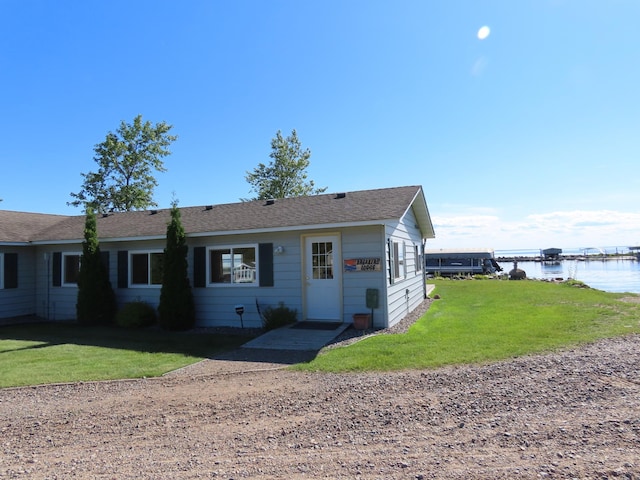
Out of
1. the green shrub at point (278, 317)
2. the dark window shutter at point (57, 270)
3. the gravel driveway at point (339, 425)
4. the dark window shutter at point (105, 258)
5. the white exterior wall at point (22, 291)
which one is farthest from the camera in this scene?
the dark window shutter at point (57, 270)

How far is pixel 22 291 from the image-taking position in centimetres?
1346

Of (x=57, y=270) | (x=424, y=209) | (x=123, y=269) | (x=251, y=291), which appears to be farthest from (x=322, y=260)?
(x=57, y=270)

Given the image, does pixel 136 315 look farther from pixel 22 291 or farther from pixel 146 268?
pixel 22 291

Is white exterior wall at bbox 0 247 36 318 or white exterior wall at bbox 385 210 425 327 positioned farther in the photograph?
white exterior wall at bbox 0 247 36 318

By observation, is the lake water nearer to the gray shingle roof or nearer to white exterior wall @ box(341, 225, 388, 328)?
the gray shingle roof

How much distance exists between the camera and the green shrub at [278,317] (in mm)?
10078

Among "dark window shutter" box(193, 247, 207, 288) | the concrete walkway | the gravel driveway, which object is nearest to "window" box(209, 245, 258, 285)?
"dark window shutter" box(193, 247, 207, 288)

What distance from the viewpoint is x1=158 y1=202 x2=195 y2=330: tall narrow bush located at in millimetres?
10672

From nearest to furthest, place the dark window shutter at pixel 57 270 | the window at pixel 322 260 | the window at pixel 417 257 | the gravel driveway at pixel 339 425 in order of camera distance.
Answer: the gravel driveway at pixel 339 425
the window at pixel 322 260
the dark window shutter at pixel 57 270
the window at pixel 417 257

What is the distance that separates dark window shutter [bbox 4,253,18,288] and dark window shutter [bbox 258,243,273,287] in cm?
875

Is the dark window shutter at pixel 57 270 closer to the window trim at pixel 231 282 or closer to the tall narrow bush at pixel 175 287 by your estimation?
the tall narrow bush at pixel 175 287

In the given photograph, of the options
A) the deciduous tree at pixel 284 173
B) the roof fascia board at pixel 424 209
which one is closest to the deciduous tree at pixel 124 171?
the deciduous tree at pixel 284 173

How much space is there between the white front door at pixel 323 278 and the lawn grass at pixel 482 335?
1.91m

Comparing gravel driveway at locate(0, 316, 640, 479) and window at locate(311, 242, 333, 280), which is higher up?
window at locate(311, 242, 333, 280)
